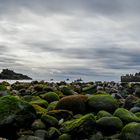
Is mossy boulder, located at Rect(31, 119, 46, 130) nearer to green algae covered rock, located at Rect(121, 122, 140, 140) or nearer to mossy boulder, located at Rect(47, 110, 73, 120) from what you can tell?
mossy boulder, located at Rect(47, 110, 73, 120)

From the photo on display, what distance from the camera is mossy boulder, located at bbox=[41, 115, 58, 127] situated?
1267cm

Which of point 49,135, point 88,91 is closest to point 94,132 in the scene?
point 49,135

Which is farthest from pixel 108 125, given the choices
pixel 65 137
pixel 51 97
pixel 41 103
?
pixel 51 97

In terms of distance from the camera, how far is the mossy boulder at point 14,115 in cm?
1205

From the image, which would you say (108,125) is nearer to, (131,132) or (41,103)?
(131,132)

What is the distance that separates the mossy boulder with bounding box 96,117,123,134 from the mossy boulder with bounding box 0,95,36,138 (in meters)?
2.14

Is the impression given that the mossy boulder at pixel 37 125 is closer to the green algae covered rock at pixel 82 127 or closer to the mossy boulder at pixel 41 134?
the mossy boulder at pixel 41 134

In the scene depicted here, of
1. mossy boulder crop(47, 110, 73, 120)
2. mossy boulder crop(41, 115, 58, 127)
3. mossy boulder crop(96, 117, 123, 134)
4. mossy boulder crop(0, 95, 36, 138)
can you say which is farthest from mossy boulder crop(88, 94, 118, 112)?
mossy boulder crop(0, 95, 36, 138)

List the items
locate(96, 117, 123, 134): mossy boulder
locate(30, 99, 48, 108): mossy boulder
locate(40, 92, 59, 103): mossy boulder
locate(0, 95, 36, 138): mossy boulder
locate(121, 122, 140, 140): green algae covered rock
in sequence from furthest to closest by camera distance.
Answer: locate(40, 92, 59, 103): mossy boulder < locate(30, 99, 48, 108): mossy boulder < locate(96, 117, 123, 134): mossy boulder < locate(0, 95, 36, 138): mossy boulder < locate(121, 122, 140, 140): green algae covered rock

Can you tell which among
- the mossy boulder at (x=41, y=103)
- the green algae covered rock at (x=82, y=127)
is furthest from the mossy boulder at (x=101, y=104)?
→ the green algae covered rock at (x=82, y=127)

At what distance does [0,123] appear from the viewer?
1193 centimetres

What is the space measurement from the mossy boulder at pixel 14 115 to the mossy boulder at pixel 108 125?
2137 millimetres

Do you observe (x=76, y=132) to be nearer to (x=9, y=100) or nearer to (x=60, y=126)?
(x=60, y=126)

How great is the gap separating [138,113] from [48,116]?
3.86 m
